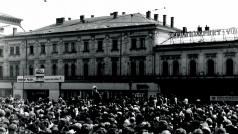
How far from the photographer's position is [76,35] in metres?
54.7

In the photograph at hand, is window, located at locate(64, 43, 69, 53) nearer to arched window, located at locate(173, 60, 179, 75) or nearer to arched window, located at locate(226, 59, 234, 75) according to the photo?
arched window, located at locate(173, 60, 179, 75)

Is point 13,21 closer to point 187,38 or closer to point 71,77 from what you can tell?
point 71,77

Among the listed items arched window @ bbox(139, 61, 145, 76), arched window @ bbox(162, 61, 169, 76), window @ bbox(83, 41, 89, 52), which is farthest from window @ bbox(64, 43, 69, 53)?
arched window @ bbox(162, 61, 169, 76)

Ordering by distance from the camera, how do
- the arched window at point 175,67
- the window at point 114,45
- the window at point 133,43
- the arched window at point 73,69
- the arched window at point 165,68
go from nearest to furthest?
the arched window at point 175,67 → the arched window at point 165,68 → the window at point 133,43 → the window at point 114,45 → the arched window at point 73,69

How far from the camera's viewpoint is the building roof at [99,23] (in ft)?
170

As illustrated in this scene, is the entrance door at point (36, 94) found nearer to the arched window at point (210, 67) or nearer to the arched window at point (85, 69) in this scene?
the arched window at point (85, 69)

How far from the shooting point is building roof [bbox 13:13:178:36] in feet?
170

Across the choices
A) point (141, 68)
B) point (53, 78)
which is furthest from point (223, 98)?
point (53, 78)

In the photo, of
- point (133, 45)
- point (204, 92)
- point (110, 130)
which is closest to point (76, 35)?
point (133, 45)

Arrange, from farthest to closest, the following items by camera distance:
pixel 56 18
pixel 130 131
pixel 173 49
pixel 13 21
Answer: pixel 13 21 < pixel 56 18 < pixel 173 49 < pixel 130 131

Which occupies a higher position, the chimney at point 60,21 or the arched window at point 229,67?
the chimney at point 60,21

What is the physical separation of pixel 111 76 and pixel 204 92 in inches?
507

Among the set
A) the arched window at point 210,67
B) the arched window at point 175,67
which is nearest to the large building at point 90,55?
the arched window at point 175,67

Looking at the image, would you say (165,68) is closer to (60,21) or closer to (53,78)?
(53,78)
